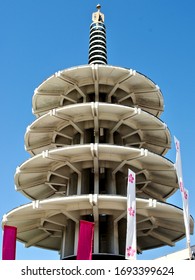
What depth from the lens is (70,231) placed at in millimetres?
38250

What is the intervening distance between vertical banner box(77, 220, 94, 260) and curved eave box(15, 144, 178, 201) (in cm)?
874

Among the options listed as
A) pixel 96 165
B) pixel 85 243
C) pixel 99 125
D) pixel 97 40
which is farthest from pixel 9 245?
pixel 97 40

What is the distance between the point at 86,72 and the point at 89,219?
14.9 m

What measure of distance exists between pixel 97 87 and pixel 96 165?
388 inches

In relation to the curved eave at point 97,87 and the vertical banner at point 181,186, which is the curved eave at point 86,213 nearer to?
the vertical banner at point 181,186

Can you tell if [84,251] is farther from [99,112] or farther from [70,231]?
[99,112]

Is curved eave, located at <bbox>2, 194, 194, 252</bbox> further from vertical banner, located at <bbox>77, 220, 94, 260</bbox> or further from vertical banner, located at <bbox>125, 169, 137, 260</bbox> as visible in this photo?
vertical banner, located at <bbox>77, 220, 94, 260</bbox>

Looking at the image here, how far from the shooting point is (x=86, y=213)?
37.0m

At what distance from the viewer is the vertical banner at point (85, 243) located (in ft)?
95.3

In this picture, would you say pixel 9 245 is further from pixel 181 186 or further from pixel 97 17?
pixel 97 17

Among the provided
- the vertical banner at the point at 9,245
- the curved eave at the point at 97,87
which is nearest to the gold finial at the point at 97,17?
the curved eave at the point at 97,87

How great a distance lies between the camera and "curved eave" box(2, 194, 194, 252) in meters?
35.0

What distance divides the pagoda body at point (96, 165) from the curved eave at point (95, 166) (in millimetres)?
91

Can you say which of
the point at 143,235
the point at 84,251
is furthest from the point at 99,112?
the point at 84,251
